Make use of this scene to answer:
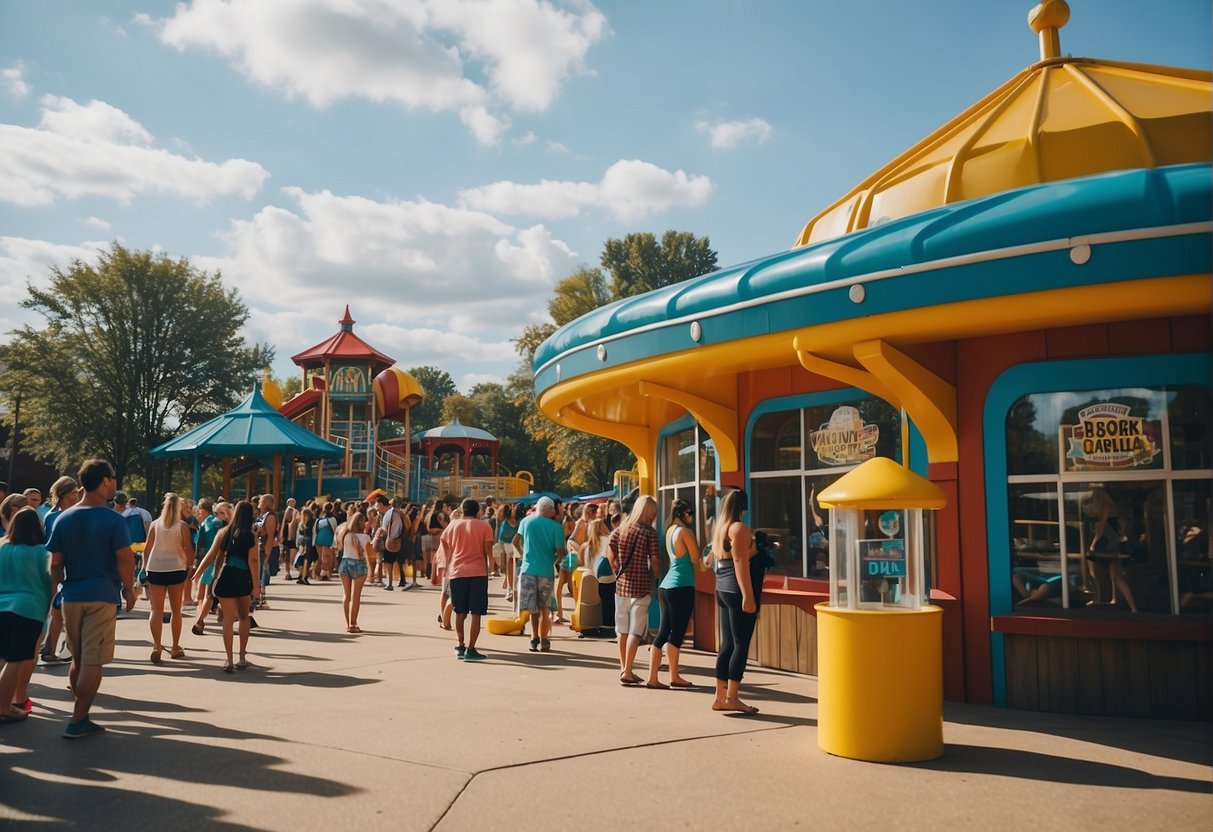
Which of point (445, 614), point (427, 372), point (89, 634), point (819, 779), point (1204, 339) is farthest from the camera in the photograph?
point (427, 372)

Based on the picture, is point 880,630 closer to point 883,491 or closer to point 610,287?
point 883,491

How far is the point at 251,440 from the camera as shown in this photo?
84.2 ft

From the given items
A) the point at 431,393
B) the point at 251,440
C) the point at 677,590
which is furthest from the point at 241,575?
the point at 431,393

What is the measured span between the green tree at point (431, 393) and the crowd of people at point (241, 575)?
61834 mm

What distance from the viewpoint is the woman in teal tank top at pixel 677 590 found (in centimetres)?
774

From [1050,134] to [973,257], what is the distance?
303 centimetres

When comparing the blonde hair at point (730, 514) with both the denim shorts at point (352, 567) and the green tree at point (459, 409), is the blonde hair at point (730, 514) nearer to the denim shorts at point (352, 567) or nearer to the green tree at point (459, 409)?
the denim shorts at point (352, 567)

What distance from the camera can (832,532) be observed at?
20.3 ft

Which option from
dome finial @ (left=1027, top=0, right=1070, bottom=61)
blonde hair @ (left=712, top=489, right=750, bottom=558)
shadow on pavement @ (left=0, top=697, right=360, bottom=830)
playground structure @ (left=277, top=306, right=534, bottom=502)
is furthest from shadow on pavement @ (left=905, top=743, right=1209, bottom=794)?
playground structure @ (left=277, top=306, right=534, bottom=502)

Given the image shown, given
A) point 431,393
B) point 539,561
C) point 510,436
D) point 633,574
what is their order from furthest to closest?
point 431,393
point 510,436
point 539,561
point 633,574

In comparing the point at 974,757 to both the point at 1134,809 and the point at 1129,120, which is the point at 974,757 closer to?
the point at 1134,809

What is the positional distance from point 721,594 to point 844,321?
234 cm

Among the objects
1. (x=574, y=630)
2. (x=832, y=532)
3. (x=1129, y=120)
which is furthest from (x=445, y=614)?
(x=1129, y=120)

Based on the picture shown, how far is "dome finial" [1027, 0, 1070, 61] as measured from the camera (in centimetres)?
996
